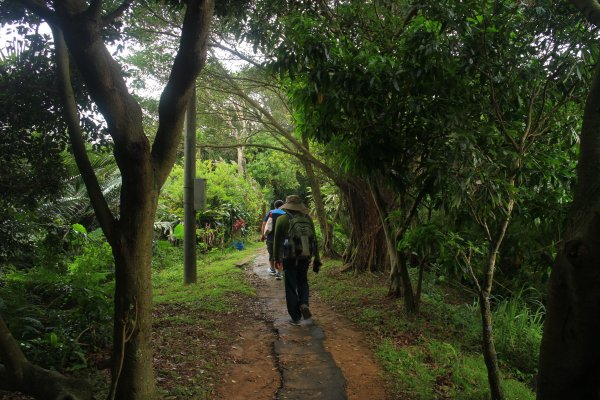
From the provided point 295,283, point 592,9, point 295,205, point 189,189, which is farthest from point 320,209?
point 592,9

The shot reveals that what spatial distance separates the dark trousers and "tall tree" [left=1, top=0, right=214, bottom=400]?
3.07 m

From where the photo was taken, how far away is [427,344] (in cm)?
584

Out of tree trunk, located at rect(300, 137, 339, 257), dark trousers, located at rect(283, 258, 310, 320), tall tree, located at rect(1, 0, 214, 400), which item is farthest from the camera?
tree trunk, located at rect(300, 137, 339, 257)

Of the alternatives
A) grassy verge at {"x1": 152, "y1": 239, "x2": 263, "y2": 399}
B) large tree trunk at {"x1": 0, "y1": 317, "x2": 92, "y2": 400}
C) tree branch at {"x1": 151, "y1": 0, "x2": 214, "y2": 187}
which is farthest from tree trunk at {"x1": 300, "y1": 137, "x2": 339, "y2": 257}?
large tree trunk at {"x1": 0, "y1": 317, "x2": 92, "y2": 400}

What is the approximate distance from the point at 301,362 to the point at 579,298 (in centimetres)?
370

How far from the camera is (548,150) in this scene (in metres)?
4.76

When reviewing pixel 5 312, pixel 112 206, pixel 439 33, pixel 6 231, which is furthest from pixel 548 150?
pixel 112 206

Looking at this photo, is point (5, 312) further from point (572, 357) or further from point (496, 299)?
point (496, 299)

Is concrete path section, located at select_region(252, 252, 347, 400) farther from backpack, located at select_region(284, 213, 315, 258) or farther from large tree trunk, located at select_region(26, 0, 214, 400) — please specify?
large tree trunk, located at select_region(26, 0, 214, 400)

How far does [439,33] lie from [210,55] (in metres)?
Result: 7.64

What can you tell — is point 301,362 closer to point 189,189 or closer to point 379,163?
point 379,163

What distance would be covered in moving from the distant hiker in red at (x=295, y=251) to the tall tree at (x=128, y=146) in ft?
10.1

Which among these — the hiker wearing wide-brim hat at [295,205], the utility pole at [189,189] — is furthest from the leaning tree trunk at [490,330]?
the utility pole at [189,189]

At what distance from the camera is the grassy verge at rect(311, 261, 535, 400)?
4.72 meters
